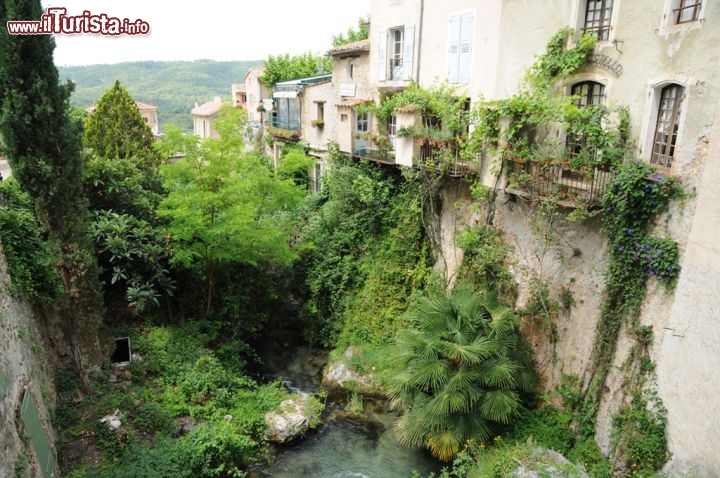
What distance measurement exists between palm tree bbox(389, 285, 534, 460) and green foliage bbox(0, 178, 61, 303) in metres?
8.80

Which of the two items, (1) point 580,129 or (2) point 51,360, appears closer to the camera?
(1) point 580,129

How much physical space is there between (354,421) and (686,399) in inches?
329

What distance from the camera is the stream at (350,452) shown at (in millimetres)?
12047

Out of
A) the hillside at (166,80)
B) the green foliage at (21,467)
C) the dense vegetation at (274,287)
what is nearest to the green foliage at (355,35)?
the dense vegetation at (274,287)

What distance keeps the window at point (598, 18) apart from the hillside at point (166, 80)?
7406 centimetres

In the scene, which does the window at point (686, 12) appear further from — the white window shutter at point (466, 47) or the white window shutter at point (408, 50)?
the white window shutter at point (408, 50)

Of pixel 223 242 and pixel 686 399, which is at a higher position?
pixel 223 242

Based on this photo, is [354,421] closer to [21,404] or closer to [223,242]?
[223,242]

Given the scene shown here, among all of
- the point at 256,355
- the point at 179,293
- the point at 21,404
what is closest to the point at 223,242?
the point at 179,293

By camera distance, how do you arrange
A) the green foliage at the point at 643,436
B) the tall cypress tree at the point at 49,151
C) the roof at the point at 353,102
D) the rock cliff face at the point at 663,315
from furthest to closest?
the roof at the point at 353,102, the tall cypress tree at the point at 49,151, the green foliage at the point at 643,436, the rock cliff face at the point at 663,315

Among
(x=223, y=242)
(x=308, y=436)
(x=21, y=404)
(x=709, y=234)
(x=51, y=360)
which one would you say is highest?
(x=709, y=234)

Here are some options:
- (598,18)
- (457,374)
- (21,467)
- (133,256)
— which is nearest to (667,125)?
(598,18)

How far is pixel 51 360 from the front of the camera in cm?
1228

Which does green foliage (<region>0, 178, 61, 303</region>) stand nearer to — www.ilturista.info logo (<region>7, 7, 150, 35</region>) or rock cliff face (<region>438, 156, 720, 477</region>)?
www.ilturista.info logo (<region>7, 7, 150, 35</region>)
